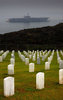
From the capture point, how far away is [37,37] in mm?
72750

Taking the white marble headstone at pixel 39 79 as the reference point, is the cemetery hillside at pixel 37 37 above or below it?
above

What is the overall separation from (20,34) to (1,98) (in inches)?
2722

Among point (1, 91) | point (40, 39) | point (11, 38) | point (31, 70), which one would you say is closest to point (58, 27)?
point (40, 39)

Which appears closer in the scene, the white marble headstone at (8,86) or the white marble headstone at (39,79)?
the white marble headstone at (8,86)

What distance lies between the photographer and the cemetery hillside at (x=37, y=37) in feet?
225

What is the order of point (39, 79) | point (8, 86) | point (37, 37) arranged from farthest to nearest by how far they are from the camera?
point (37, 37)
point (39, 79)
point (8, 86)

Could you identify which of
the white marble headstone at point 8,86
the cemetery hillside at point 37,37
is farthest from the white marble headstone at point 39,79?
the cemetery hillside at point 37,37

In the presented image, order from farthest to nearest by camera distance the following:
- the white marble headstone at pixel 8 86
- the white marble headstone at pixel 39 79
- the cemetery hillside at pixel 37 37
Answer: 1. the cemetery hillside at pixel 37 37
2. the white marble headstone at pixel 39 79
3. the white marble headstone at pixel 8 86

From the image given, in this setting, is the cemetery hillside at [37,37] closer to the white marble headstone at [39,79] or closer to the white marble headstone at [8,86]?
the white marble headstone at [39,79]

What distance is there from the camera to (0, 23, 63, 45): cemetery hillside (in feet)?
225

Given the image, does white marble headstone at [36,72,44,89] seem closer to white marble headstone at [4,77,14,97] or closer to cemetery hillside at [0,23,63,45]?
white marble headstone at [4,77,14,97]

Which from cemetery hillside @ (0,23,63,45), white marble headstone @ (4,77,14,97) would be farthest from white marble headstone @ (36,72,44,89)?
cemetery hillside @ (0,23,63,45)

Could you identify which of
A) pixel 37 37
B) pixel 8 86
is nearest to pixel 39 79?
pixel 8 86

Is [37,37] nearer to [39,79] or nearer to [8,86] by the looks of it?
[39,79]
